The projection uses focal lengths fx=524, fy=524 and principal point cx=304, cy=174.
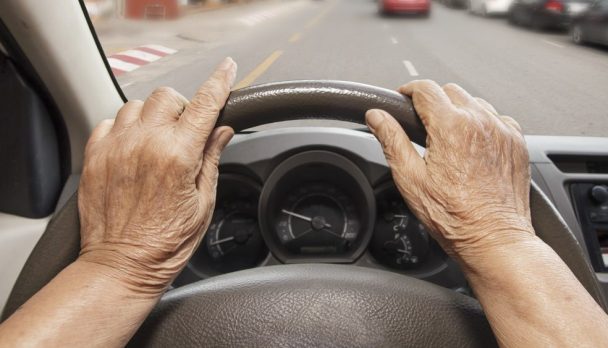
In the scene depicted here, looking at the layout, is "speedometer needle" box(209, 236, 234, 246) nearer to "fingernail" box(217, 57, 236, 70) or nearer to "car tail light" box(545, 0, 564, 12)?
"fingernail" box(217, 57, 236, 70)

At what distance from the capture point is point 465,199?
3.51 feet

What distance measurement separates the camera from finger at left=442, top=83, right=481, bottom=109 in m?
1.11

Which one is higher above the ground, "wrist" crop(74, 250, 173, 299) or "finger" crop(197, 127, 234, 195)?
"finger" crop(197, 127, 234, 195)

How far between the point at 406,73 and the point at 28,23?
2.71 m

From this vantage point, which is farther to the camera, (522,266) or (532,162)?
(532,162)

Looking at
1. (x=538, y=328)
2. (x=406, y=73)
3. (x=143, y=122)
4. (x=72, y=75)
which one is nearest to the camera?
(x=538, y=328)

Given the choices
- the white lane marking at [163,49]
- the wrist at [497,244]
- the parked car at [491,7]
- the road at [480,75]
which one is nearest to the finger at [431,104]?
the wrist at [497,244]

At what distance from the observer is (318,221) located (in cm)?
213

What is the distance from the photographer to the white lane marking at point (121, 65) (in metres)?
2.20

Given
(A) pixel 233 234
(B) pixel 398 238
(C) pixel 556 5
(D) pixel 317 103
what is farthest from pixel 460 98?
(C) pixel 556 5

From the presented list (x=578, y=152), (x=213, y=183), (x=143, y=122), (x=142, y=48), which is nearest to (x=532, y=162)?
(x=578, y=152)

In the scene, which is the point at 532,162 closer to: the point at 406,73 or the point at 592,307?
the point at 592,307

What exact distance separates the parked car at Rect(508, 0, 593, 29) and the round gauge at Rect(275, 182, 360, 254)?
493 centimetres

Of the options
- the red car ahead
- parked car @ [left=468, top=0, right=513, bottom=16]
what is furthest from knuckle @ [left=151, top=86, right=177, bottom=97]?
the red car ahead
